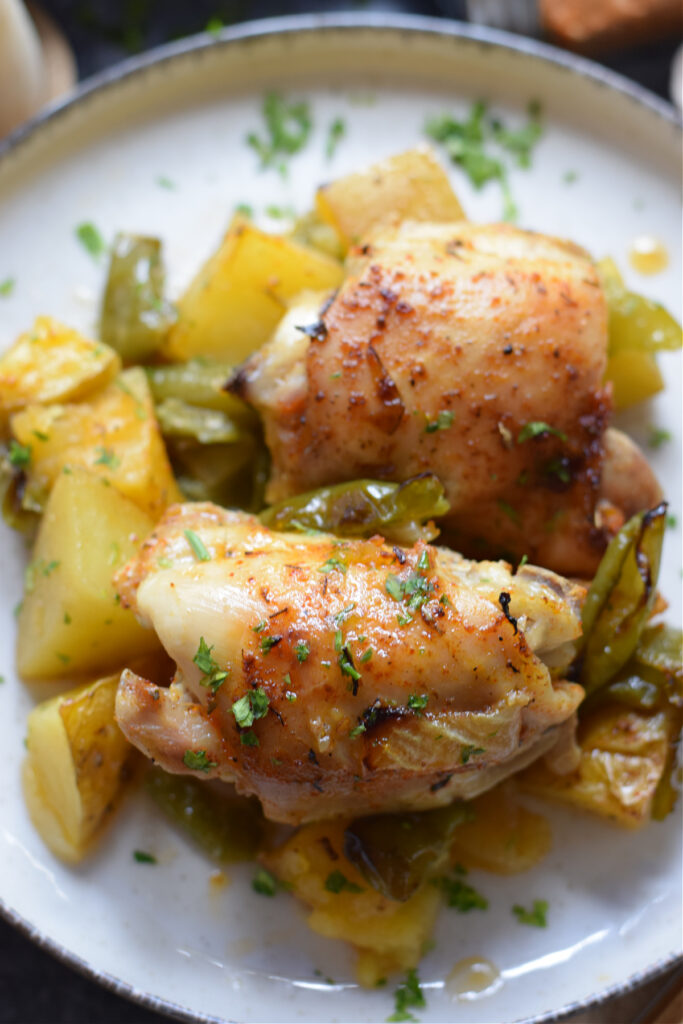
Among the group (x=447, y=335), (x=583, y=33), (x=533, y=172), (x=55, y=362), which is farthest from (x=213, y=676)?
(x=583, y=33)

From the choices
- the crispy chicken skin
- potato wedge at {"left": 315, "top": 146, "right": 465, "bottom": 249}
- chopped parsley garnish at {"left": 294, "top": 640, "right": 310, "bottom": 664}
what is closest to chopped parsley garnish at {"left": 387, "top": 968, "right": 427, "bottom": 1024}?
the crispy chicken skin

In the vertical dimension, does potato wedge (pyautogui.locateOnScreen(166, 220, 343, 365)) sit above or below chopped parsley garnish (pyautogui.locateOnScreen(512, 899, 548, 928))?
above

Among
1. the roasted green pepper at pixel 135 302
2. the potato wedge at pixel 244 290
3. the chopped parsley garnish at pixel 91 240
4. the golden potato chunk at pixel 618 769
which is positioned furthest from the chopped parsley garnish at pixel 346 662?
the chopped parsley garnish at pixel 91 240

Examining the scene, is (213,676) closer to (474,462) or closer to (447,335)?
(474,462)

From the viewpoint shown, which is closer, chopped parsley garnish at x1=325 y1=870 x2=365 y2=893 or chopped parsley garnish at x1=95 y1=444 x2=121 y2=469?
chopped parsley garnish at x1=325 y1=870 x2=365 y2=893

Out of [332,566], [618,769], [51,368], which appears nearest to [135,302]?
[51,368]

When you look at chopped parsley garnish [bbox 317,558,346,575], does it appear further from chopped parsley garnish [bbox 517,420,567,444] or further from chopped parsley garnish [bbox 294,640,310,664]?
chopped parsley garnish [bbox 517,420,567,444]
